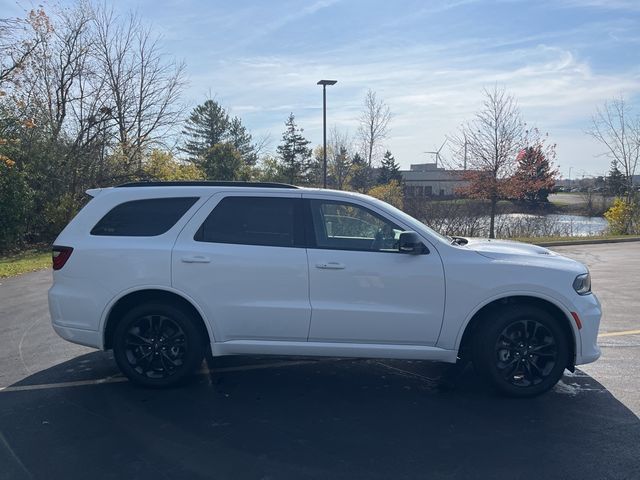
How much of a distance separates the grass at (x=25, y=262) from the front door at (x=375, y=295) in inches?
419

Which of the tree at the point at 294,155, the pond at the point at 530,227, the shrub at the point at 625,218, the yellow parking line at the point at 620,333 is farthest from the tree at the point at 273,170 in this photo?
the yellow parking line at the point at 620,333

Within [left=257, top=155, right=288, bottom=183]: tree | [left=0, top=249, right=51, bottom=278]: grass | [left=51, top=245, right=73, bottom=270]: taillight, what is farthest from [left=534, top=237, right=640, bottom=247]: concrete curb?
[left=257, top=155, right=288, bottom=183]: tree

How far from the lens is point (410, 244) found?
4.78m

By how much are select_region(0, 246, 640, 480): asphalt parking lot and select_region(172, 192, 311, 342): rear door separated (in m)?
0.65

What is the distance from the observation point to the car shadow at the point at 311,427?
3662mm

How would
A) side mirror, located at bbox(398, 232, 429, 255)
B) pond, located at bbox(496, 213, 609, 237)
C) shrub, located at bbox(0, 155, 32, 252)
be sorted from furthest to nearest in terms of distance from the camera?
pond, located at bbox(496, 213, 609, 237) → shrub, located at bbox(0, 155, 32, 252) → side mirror, located at bbox(398, 232, 429, 255)

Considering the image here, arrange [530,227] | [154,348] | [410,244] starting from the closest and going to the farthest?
[410,244], [154,348], [530,227]

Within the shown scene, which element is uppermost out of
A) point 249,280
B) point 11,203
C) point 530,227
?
point 11,203

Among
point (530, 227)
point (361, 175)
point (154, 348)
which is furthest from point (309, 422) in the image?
point (361, 175)

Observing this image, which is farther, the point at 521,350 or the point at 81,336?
the point at 81,336

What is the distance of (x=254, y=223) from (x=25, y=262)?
12.9m

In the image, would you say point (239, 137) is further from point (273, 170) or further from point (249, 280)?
point (249, 280)

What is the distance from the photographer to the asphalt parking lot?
12.1 feet

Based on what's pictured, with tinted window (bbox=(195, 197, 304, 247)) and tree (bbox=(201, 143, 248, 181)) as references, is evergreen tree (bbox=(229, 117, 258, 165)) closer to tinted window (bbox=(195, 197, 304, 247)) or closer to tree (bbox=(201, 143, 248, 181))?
tree (bbox=(201, 143, 248, 181))
